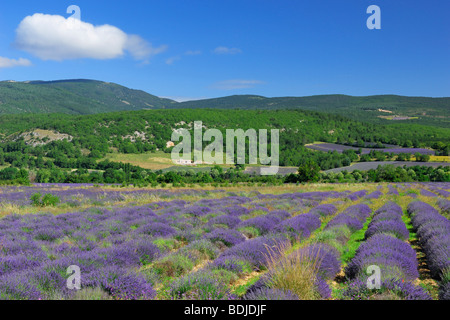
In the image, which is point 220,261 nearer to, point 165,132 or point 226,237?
point 226,237

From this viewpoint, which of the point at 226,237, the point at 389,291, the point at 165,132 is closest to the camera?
the point at 389,291

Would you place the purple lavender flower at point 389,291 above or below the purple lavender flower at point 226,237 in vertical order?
above

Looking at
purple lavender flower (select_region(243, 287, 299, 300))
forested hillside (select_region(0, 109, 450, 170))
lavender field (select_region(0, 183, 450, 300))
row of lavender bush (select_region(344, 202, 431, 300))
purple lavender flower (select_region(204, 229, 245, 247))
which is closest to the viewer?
purple lavender flower (select_region(243, 287, 299, 300))

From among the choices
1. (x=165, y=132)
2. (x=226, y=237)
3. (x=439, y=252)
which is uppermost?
(x=165, y=132)

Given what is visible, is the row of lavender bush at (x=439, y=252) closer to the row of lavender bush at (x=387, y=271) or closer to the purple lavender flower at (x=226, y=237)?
the row of lavender bush at (x=387, y=271)

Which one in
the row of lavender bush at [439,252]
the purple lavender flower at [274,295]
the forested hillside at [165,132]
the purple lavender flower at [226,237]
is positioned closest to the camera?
the purple lavender flower at [274,295]

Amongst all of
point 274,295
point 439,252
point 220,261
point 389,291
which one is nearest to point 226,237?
point 220,261

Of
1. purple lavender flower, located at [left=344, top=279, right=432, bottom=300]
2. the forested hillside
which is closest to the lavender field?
purple lavender flower, located at [left=344, top=279, right=432, bottom=300]

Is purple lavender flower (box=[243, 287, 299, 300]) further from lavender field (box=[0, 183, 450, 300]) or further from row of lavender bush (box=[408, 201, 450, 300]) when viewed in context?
row of lavender bush (box=[408, 201, 450, 300])

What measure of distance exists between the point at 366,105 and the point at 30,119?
198245 millimetres

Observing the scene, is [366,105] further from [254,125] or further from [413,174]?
[413,174]

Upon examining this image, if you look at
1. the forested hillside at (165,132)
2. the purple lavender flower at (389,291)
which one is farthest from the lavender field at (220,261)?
the forested hillside at (165,132)

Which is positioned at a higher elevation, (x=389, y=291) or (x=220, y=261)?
(x=389, y=291)

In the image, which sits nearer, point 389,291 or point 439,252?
point 389,291
